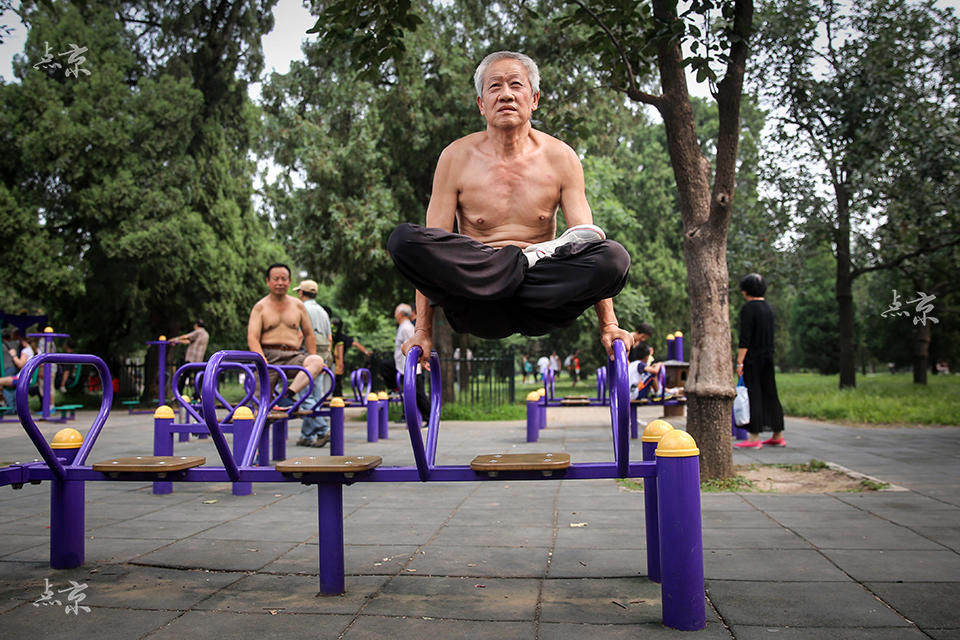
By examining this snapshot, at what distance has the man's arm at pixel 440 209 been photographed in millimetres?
3127

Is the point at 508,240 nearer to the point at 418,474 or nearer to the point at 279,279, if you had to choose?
the point at 418,474

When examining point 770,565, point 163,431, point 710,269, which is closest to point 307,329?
point 163,431

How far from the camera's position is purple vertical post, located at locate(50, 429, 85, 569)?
347 centimetres

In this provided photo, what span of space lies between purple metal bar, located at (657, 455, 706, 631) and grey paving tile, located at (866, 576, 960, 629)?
2.55ft

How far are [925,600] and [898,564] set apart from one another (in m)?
0.58

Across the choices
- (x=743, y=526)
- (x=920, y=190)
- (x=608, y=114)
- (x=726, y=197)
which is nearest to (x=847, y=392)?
(x=920, y=190)

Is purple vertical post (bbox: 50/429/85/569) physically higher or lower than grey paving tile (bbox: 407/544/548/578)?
higher

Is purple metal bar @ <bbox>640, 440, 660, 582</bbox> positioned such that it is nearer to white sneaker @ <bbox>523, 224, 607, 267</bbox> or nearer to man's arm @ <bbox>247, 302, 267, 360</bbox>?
white sneaker @ <bbox>523, 224, 607, 267</bbox>

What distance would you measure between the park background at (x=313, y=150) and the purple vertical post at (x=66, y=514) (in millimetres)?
11553

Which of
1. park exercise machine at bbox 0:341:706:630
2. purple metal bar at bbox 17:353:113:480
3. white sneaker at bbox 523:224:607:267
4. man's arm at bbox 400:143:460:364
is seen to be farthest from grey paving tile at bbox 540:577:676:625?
purple metal bar at bbox 17:353:113:480

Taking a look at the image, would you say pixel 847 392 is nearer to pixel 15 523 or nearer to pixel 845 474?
pixel 845 474

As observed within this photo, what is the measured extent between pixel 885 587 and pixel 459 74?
1392cm

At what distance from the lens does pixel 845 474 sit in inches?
243

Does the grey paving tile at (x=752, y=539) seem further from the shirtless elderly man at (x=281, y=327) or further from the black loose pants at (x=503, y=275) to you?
the shirtless elderly man at (x=281, y=327)
